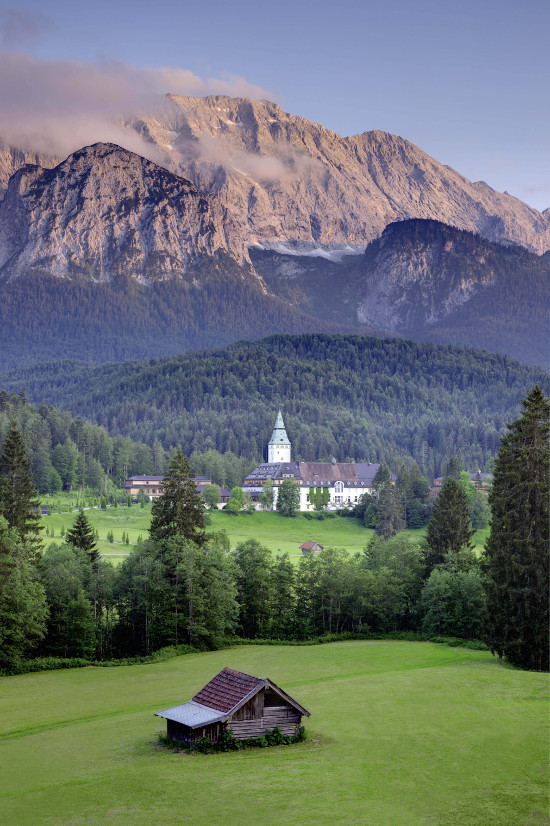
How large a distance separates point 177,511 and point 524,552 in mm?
38839

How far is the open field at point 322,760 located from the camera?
31.6m

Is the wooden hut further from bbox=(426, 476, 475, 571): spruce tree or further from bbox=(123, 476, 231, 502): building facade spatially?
bbox=(123, 476, 231, 502): building facade

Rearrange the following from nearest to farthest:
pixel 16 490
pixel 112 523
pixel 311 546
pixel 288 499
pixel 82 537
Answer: pixel 16 490 → pixel 82 537 → pixel 311 546 → pixel 112 523 → pixel 288 499

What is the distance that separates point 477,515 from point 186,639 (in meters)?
98.2

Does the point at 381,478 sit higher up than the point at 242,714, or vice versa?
the point at 381,478

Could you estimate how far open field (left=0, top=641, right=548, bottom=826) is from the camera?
31625mm

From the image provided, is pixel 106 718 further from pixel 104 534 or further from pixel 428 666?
pixel 104 534

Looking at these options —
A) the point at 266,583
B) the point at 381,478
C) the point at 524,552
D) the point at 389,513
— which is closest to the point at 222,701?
the point at 524,552

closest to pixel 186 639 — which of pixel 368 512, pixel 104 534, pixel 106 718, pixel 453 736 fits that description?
pixel 106 718

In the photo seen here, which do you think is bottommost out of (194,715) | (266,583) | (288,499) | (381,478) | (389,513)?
(194,715)

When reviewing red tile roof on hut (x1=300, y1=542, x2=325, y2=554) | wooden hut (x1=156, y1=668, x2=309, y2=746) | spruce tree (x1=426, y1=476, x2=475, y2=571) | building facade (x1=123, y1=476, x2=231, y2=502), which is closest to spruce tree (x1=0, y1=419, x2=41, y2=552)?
spruce tree (x1=426, y1=476, x2=475, y2=571)

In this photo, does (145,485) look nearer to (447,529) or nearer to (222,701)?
(447,529)

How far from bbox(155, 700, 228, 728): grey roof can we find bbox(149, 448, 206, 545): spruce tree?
1703 inches

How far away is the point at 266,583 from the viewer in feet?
279
